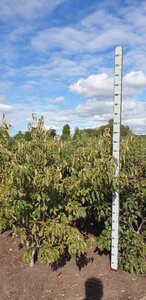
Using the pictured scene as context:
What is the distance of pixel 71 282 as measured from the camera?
4125mm

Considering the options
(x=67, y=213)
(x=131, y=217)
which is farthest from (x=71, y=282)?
(x=131, y=217)

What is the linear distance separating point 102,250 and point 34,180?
154 cm

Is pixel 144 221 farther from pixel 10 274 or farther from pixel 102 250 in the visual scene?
pixel 10 274

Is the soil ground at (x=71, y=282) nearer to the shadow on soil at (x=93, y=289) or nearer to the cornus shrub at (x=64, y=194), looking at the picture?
the shadow on soil at (x=93, y=289)

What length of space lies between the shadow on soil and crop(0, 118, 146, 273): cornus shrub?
0.39 meters

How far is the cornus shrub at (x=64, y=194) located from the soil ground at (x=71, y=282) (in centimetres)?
23

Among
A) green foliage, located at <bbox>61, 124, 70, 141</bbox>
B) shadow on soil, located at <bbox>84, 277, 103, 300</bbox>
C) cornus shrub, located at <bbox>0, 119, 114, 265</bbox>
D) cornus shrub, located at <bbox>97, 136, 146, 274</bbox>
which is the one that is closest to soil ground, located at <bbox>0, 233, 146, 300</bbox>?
shadow on soil, located at <bbox>84, 277, 103, 300</bbox>

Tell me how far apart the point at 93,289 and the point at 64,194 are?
1109 mm

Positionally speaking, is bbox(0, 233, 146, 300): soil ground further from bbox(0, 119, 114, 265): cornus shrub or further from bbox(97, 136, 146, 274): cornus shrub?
bbox(0, 119, 114, 265): cornus shrub

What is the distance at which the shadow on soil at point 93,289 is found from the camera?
3828 millimetres

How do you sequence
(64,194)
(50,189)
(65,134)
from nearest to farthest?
(50,189) < (64,194) < (65,134)

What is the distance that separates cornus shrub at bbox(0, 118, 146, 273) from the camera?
145 inches

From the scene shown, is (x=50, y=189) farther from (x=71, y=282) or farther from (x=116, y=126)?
(x=71, y=282)

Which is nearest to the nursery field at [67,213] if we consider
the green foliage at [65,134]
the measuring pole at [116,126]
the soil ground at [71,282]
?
the soil ground at [71,282]
